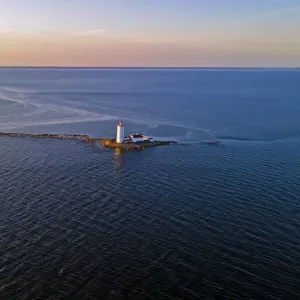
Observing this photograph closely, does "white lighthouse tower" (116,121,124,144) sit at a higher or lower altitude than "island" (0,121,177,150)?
higher

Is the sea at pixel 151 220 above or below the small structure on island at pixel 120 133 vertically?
below

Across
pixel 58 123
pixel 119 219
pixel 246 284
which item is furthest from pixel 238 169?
pixel 58 123

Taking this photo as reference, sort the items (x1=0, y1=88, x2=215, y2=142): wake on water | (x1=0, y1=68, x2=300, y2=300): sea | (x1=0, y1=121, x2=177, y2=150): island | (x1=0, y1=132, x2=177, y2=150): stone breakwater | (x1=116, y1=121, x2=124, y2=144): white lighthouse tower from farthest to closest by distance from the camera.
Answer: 1. (x1=0, y1=88, x2=215, y2=142): wake on water
2. (x1=116, y1=121, x2=124, y2=144): white lighthouse tower
3. (x1=0, y1=121, x2=177, y2=150): island
4. (x1=0, y1=132, x2=177, y2=150): stone breakwater
5. (x1=0, y1=68, x2=300, y2=300): sea

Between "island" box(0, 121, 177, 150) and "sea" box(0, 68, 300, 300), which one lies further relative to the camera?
"island" box(0, 121, 177, 150)

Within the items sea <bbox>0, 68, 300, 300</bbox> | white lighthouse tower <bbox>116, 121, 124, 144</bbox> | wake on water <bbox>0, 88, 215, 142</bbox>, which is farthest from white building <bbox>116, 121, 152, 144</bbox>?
wake on water <bbox>0, 88, 215, 142</bbox>

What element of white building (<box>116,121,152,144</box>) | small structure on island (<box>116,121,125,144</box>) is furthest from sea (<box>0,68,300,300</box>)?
small structure on island (<box>116,121,125,144</box>)

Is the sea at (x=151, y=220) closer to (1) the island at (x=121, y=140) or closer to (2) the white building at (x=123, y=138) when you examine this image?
(1) the island at (x=121, y=140)

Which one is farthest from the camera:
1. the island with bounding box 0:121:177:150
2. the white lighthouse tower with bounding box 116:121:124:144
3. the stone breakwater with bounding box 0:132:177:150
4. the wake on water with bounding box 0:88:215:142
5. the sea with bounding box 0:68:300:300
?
the wake on water with bounding box 0:88:215:142

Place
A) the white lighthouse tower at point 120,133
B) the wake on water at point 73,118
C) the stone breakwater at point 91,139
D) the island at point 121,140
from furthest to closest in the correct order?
the wake on water at point 73,118 → the white lighthouse tower at point 120,133 → the island at point 121,140 → the stone breakwater at point 91,139

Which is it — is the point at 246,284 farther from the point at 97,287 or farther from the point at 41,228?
the point at 41,228

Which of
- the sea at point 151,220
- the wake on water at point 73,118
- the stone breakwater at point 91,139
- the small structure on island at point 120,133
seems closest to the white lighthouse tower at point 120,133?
the small structure on island at point 120,133

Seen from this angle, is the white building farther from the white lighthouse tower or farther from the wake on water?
the wake on water
